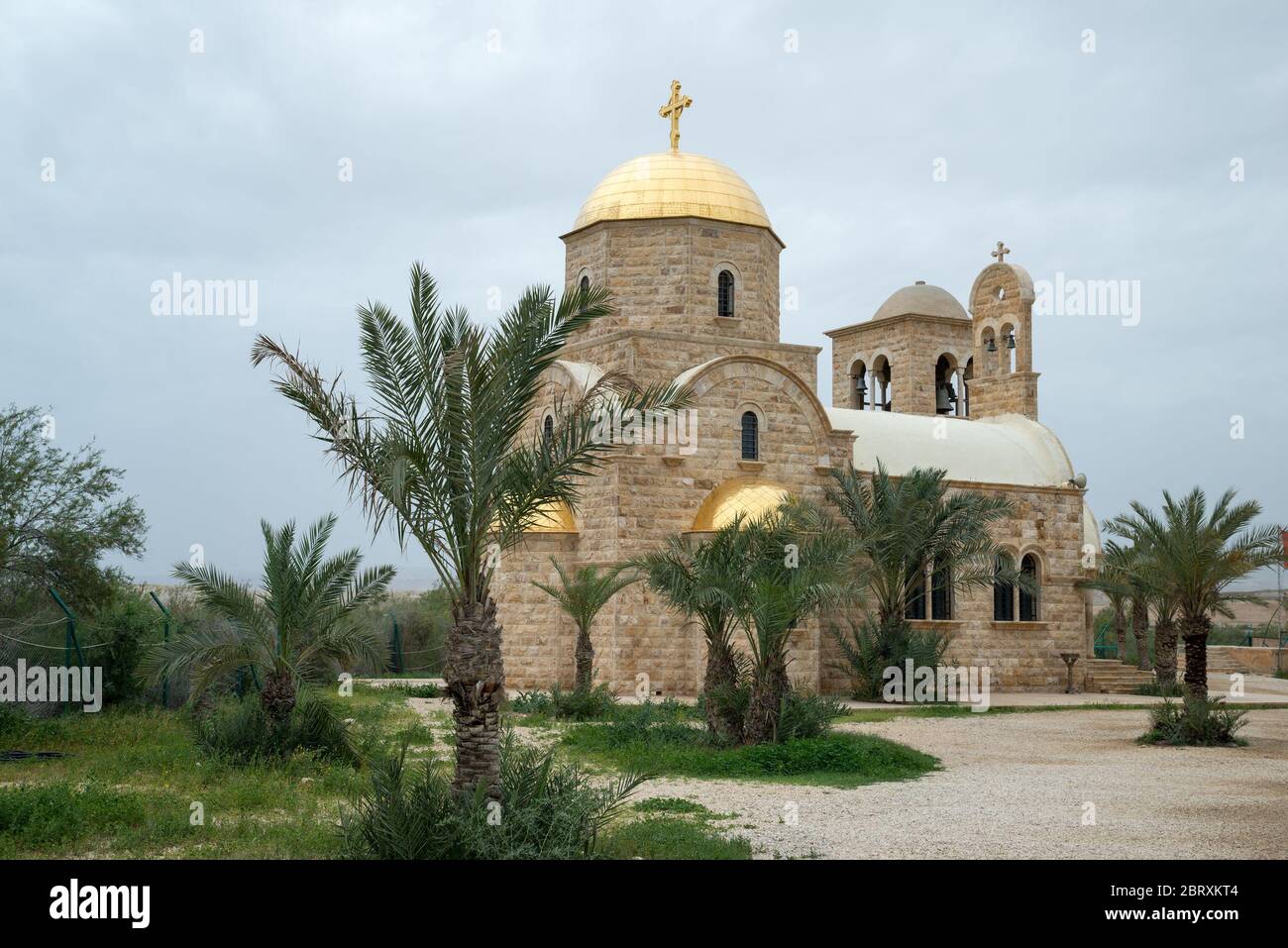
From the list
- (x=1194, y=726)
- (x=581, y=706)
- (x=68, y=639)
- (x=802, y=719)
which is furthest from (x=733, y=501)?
(x=68, y=639)

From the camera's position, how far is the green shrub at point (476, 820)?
778cm

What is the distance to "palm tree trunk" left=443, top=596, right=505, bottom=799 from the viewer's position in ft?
27.6

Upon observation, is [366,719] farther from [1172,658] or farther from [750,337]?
[1172,658]

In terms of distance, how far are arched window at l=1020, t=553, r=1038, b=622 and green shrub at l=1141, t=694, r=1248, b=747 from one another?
1189cm

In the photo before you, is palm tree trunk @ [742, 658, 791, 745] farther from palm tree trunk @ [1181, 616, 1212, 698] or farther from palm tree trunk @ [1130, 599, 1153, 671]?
palm tree trunk @ [1130, 599, 1153, 671]

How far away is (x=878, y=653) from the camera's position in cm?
2408

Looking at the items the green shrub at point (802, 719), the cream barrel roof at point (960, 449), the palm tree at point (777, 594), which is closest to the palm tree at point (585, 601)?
the palm tree at point (777, 594)

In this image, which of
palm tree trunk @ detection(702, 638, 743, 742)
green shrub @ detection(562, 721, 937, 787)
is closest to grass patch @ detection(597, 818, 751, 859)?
green shrub @ detection(562, 721, 937, 787)

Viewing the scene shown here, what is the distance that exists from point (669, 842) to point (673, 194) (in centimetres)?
1857

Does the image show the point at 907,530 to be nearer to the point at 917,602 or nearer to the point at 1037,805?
the point at 917,602

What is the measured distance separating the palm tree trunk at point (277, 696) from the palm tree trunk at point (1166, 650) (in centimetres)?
2055
